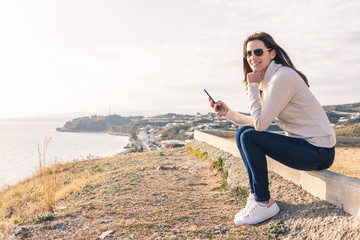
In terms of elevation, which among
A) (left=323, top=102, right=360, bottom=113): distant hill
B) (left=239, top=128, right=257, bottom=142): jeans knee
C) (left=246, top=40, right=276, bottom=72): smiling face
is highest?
(left=246, top=40, right=276, bottom=72): smiling face

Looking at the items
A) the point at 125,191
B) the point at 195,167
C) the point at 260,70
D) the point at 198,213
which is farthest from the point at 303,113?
the point at 195,167

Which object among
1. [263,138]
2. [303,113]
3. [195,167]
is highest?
[303,113]

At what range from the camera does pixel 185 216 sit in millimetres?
3287

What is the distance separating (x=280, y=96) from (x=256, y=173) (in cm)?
83

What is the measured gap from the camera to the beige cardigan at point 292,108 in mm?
2475

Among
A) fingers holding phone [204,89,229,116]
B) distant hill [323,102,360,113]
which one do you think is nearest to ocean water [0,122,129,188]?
fingers holding phone [204,89,229,116]

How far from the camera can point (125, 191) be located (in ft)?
15.9

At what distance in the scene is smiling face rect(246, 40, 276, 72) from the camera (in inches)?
109

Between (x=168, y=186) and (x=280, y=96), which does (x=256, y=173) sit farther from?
(x=168, y=186)

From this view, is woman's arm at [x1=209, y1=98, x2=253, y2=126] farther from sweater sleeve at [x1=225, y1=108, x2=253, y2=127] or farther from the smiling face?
the smiling face

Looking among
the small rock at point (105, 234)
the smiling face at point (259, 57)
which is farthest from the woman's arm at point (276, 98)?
the small rock at point (105, 234)

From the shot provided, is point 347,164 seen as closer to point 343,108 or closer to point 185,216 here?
point 185,216

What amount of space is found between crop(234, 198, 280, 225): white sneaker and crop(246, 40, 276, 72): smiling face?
1.43 m

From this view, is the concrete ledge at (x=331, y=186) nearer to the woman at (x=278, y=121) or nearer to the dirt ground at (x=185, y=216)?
the dirt ground at (x=185, y=216)
